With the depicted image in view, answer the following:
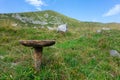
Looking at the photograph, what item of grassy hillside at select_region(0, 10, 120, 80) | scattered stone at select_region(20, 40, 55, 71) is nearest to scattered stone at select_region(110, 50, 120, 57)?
grassy hillside at select_region(0, 10, 120, 80)

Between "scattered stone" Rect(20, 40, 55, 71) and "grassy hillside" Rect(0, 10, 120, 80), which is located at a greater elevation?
"scattered stone" Rect(20, 40, 55, 71)

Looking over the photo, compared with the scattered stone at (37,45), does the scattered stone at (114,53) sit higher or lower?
lower

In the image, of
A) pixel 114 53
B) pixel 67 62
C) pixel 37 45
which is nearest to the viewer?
pixel 37 45

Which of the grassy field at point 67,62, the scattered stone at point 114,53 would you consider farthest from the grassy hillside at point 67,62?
the scattered stone at point 114,53

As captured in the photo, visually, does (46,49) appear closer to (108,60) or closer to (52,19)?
(108,60)

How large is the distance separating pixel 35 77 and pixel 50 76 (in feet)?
1.33

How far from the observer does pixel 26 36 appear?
483 inches

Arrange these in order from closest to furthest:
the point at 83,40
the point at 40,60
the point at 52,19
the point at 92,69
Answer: the point at 40,60
the point at 92,69
the point at 83,40
the point at 52,19

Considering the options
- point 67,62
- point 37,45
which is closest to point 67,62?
point 67,62

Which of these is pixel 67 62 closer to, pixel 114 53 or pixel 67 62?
pixel 67 62

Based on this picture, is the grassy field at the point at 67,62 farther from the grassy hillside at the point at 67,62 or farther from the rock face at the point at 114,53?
the rock face at the point at 114,53

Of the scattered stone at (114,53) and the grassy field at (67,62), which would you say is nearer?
the grassy field at (67,62)

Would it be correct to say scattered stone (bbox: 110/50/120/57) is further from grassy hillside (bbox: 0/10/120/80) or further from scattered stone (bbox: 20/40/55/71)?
scattered stone (bbox: 20/40/55/71)

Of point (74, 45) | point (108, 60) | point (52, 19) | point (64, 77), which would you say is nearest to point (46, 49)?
point (74, 45)
